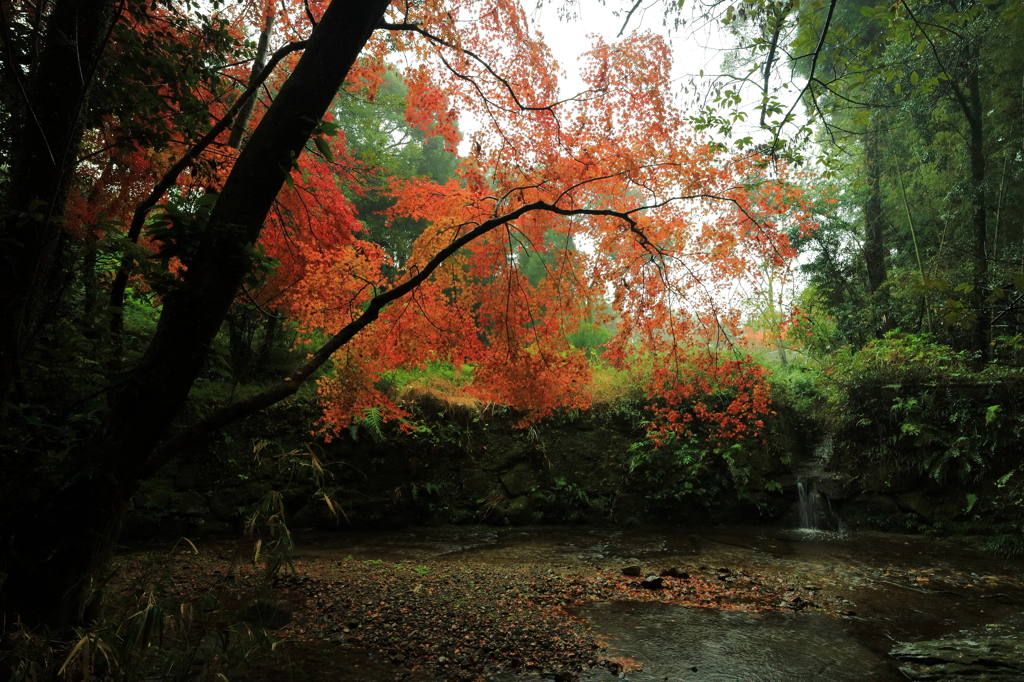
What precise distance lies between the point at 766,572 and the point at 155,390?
7.43m

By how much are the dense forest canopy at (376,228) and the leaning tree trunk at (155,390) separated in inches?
0.5

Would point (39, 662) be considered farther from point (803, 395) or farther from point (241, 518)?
point (803, 395)

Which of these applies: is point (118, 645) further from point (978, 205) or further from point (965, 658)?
point (978, 205)

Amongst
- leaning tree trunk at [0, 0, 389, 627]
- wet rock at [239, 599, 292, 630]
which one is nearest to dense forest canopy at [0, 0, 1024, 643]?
leaning tree trunk at [0, 0, 389, 627]

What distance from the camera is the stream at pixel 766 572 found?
4434 millimetres

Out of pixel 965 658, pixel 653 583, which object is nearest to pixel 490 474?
pixel 653 583

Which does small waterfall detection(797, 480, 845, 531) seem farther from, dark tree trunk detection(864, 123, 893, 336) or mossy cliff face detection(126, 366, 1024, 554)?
dark tree trunk detection(864, 123, 893, 336)

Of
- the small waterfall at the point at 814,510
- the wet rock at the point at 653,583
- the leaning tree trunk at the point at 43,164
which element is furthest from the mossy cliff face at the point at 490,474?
the leaning tree trunk at the point at 43,164

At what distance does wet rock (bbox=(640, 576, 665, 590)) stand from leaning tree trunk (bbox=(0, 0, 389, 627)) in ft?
18.5

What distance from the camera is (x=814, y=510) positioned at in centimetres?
974

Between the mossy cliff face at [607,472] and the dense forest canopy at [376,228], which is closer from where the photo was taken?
the dense forest canopy at [376,228]

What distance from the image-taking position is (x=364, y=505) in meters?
9.62

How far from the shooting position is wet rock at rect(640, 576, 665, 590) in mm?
6283

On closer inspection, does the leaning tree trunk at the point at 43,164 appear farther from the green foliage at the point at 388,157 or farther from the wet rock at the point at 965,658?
the green foliage at the point at 388,157
